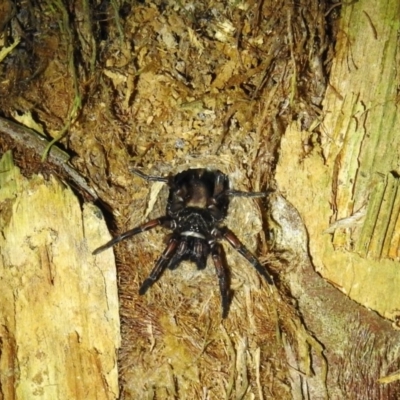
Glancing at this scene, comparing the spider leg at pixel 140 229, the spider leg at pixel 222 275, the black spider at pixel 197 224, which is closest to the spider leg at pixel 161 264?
the black spider at pixel 197 224

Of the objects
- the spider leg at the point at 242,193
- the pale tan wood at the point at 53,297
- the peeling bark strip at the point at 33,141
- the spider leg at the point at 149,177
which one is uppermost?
the peeling bark strip at the point at 33,141

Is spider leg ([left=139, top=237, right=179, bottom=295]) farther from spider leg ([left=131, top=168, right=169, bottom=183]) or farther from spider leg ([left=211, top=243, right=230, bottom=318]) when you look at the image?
spider leg ([left=131, top=168, right=169, bottom=183])

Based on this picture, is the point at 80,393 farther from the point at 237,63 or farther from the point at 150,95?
the point at 237,63

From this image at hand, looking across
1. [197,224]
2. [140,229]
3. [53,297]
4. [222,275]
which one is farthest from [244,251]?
[53,297]

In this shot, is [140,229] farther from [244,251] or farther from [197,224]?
[244,251]

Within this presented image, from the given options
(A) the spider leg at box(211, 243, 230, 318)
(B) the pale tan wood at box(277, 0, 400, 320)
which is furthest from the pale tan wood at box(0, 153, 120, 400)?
(B) the pale tan wood at box(277, 0, 400, 320)

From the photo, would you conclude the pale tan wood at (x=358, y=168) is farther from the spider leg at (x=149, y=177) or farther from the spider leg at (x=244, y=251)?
the spider leg at (x=149, y=177)
